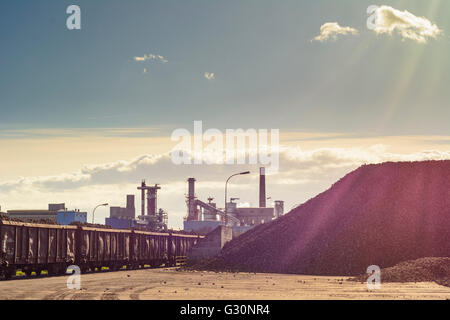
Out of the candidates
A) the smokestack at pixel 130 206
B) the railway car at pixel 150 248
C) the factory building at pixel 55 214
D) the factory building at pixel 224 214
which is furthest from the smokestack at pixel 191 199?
the railway car at pixel 150 248

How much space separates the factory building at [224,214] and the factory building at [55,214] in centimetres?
2718

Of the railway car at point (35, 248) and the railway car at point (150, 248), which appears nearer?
the railway car at point (35, 248)

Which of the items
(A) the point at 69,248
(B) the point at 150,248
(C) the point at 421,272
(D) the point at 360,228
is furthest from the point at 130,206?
(C) the point at 421,272

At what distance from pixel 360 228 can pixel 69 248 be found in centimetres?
2543

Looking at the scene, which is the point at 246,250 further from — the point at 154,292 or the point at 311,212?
the point at 154,292

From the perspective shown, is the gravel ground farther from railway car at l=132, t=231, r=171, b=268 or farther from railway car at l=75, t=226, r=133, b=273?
railway car at l=132, t=231, r=171, b=268

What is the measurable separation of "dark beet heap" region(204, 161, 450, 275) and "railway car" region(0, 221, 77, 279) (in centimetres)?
1623

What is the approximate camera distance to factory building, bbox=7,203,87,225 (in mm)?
144500

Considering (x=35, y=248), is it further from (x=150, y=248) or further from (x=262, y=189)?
(x=262, y=189)

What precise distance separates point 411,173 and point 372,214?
9597 mm

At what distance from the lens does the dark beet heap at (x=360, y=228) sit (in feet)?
161

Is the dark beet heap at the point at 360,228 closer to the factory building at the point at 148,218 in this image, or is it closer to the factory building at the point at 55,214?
the factory building at the point at 148,218

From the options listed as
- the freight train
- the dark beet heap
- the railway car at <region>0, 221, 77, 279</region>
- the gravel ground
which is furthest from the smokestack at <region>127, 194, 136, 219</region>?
the gravel ground

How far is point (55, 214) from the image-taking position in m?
149
